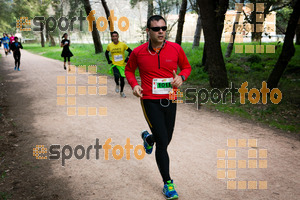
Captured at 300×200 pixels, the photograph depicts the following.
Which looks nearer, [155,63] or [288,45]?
[155,63]

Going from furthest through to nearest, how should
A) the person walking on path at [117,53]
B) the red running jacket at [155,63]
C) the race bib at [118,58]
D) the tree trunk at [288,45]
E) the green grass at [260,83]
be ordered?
the race bib at [118,58] < the person walking on path at [117,53] < the tree trunk at [288,45] < the green grass at [260,83] < the red running jacket at [155,63]

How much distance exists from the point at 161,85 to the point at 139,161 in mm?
1892

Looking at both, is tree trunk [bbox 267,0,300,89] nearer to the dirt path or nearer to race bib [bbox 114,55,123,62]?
the dirt path

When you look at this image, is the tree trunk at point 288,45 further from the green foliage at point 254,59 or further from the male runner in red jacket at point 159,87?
the male runner in red jacket at point 159,87

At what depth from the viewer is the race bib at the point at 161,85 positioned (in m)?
3.69

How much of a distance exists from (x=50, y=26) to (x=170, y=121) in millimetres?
53636

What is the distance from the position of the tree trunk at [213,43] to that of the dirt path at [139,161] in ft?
7.86

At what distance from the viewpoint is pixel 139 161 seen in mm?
4984

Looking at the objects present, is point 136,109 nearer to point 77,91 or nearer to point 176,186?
point 77,91

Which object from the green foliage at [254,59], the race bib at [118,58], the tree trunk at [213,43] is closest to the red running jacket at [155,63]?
the race bib at [118,58]

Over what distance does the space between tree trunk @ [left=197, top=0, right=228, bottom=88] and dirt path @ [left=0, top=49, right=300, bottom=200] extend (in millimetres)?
2397

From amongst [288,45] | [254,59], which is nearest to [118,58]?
[288,45]

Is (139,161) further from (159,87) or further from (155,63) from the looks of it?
(155,63)

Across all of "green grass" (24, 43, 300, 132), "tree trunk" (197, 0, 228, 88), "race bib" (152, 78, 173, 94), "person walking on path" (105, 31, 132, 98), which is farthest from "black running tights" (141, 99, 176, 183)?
"tree trunk" (197, 0, 228, 88)
